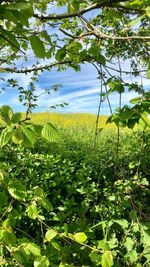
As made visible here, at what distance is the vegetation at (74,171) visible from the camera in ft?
8.63

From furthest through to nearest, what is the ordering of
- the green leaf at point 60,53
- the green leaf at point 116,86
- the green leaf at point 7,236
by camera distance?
1. the green leaf at point 60,53
2. the green leaf at point 116,86
3. the green leaf at point 7,236

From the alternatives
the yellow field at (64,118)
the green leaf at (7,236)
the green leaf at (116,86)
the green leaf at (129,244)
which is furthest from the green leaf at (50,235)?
the yellow field at (64,118)

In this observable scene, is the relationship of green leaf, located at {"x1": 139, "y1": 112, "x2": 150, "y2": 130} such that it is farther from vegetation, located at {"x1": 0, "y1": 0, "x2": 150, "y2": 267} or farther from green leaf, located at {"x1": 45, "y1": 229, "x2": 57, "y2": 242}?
green leaf, located at {"x1": 45, "y1": 229, "x2": 57, "y2": 242}

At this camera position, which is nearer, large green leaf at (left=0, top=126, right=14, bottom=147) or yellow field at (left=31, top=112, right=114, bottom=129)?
large green leaf at (left=0, top=126, right=14, bottom=147)

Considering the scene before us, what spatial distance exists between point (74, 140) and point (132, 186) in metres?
2.43

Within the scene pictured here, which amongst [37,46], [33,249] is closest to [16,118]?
[37,46]

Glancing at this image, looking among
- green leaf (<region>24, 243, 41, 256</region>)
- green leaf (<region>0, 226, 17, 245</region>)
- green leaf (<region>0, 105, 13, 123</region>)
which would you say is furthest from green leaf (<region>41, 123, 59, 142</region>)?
green leaf (<region>24, 243, 41, 256</region>)

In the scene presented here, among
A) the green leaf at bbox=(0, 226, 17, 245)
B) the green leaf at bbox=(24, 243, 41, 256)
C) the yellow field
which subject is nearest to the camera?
the green leaf at bbox=(0, 226, 17, 245)

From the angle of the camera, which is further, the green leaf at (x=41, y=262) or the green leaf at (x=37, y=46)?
the green leaf at (x=41, y=262)

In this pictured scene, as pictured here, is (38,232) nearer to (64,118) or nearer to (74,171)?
(74,171)

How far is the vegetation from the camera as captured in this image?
2631mm

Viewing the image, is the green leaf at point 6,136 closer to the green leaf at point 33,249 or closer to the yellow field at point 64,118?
the green leaf at point 33,249

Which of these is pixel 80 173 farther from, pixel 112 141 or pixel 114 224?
pixel 112 141

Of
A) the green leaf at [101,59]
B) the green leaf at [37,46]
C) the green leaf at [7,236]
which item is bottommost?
the green leaf at [7,236]
